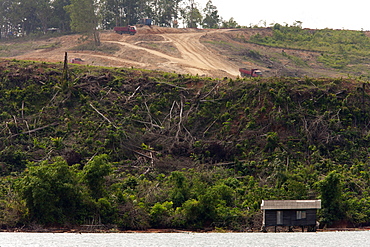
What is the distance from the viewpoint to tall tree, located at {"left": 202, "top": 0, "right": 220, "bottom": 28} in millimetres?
85562

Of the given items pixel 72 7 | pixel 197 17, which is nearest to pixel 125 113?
pixel 72 7

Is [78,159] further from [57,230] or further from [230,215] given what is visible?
[230,215]

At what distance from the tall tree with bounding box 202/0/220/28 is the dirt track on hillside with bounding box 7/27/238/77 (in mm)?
11913

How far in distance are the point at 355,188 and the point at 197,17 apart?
59.5m

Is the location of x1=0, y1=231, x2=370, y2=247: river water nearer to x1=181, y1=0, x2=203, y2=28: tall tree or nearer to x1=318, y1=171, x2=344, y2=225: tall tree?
x1=318, y1=171, x2=344, y2=225: tall tree

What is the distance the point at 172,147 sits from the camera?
31.2 metres

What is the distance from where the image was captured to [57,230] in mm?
22719

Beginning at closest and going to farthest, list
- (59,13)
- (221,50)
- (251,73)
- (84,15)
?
(251,73)
(84,15)
(221,50)
(59,13)

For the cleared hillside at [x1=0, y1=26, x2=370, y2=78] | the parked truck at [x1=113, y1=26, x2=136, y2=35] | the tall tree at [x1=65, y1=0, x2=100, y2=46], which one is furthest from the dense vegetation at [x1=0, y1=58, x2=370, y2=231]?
the parked truck at [x1=113, y1=26, x2=136, y2=35]

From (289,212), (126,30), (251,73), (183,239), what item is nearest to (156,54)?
(126,30)

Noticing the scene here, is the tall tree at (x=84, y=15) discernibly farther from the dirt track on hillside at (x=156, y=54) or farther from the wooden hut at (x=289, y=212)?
the wooden hut at (x=289, y=212)

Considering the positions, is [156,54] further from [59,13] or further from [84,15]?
[59,13]

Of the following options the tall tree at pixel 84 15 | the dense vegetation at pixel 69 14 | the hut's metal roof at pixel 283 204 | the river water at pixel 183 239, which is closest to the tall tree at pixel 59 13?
the dense vegetation at pixel 69 14

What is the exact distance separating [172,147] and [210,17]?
5777 cm
